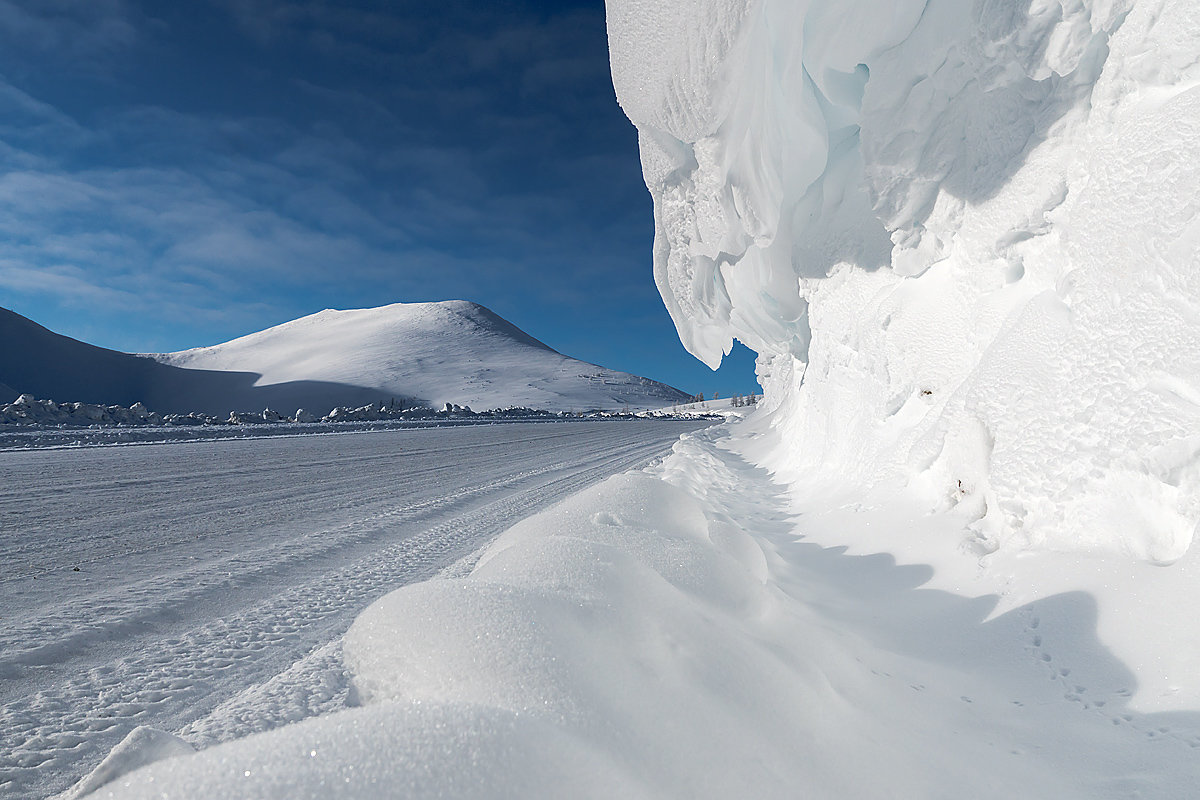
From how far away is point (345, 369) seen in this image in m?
74.7

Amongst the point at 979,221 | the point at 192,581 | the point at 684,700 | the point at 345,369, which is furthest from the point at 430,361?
the point at 684,700

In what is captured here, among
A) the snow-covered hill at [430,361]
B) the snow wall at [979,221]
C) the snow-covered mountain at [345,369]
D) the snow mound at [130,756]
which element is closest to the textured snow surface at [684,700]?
the snow mound at [130,756]

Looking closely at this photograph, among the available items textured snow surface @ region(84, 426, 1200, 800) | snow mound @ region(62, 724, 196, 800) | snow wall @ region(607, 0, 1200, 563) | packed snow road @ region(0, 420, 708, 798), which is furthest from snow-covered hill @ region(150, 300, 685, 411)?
snow mound @ region(62, 724, 196, 800)

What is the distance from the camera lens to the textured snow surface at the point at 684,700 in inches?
38.3

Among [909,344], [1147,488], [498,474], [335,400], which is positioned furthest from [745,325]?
[335,400]

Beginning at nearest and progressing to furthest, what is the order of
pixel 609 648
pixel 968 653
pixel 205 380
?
1. pixel 609 648
2. pixel 968 653
3. pixel 205 380

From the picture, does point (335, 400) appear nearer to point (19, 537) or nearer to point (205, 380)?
point (205, 380)

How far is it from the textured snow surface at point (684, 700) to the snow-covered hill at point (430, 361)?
61.8 meters

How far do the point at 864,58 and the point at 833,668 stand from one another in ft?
17.6

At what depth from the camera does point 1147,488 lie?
105 inches

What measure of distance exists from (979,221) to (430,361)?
260 ft

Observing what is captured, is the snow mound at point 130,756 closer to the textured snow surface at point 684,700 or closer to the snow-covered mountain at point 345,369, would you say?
the textured snow surface at point 684,700

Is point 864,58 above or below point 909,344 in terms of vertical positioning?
above

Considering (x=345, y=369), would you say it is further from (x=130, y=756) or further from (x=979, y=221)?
(x=130, y=756)
